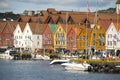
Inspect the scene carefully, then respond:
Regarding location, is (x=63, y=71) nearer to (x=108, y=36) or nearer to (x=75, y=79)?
(x=75, y=79)

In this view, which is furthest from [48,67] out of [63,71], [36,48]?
[36,48]

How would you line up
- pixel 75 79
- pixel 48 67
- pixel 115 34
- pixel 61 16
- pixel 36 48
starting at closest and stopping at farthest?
pixel 75 79
pixel 48 67
pixel 115 34
pixel 36 48
pixel 61 16

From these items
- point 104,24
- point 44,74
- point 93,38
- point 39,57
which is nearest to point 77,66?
point 44,74

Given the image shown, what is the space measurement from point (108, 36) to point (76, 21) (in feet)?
63.2

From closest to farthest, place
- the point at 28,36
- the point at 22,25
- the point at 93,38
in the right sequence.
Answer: the point at 93,38 → the point at 28,36 → the point at 22,25

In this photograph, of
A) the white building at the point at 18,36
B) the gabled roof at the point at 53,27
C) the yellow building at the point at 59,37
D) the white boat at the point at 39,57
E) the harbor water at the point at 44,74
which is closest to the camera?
the harbor water at the point at 44,74

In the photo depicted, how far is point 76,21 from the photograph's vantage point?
162 meters

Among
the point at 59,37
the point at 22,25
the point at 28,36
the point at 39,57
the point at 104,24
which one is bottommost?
the point at 39,57

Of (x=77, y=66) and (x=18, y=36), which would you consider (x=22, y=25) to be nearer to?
(x=18, y=36)

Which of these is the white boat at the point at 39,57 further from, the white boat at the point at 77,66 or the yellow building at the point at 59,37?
the white boat at the point at 77,66

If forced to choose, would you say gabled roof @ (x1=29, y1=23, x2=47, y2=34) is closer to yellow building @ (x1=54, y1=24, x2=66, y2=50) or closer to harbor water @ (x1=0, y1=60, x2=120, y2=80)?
yellow building @ (x1=54, y1=24, x2=66, y2=50)

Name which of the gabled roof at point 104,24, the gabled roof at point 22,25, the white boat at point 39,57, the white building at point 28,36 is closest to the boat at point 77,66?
the white boat at point 39,57

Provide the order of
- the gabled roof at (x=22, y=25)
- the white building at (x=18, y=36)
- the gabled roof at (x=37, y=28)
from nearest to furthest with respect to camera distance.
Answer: the gabled roof at (x=37, y=28), the white building at (x=18, y=36), the gabled roof at (x=22, y=25)

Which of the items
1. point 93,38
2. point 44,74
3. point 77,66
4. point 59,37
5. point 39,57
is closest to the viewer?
point 44,74
